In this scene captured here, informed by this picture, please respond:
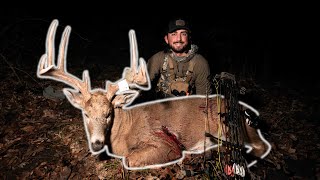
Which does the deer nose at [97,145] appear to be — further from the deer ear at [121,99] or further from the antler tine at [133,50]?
the antler tine at [133,50]

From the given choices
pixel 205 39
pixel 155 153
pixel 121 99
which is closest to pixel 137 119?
pixel 121 99

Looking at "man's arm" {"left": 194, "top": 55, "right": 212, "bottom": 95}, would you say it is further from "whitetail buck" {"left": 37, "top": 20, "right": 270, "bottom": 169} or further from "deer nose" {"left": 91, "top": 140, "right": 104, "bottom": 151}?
"deer nose" {"left": 91, "top": 140, "right": 104, "bottom": 151}

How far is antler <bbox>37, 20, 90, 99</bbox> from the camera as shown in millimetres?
4258

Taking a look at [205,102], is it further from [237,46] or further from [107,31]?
[107,31]

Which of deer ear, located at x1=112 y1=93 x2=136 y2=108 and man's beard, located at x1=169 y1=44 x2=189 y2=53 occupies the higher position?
man's beard, located at x1=169 y1=44 x2=189 y2=53

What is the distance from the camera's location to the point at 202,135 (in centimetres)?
522

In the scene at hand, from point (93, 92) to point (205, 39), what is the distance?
747 centimetres

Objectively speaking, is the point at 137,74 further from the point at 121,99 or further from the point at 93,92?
the point at 93,92

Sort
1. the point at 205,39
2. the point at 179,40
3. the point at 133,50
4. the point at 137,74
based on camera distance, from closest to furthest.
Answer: the point at 133,50
the point at 137,74
the point at 179,40
the point at 205,39

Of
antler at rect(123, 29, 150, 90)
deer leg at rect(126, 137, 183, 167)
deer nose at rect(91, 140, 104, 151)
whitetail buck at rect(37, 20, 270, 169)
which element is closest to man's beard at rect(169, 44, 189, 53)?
whitetail buck at rect(37, 20, 270, 169)

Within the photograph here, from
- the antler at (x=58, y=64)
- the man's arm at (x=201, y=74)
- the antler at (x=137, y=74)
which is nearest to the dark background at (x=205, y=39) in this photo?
the man's arm at (x=201, y=74)

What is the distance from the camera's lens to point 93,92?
15.3 feet

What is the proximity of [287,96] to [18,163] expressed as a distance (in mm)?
6803

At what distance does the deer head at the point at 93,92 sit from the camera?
428 cm
